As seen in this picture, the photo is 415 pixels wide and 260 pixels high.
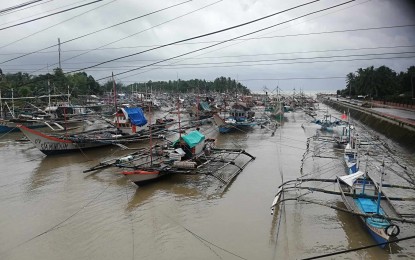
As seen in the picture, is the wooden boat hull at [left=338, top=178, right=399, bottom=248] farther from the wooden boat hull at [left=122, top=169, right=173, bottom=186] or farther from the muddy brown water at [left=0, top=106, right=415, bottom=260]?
the wooden boat hull at [left=122, top=169, right=173, bottom=186]

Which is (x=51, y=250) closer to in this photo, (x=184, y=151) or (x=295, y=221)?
(x=295, y=221)

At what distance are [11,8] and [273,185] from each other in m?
11.9

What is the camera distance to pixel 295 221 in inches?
422

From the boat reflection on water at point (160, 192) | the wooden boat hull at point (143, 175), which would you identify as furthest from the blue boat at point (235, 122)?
the wooden boat hull at point (143, 175)

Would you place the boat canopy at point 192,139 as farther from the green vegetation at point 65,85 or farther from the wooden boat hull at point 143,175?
the green vegetation at point 65,85

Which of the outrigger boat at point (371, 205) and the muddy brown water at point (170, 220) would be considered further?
the muddy brown water at point (170, 220)

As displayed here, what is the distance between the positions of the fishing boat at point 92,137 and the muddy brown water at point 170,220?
3.58 m

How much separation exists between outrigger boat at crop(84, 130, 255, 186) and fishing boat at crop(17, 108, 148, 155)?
20.0 feet

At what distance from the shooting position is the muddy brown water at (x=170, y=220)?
9047mm

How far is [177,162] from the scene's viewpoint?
14820mm

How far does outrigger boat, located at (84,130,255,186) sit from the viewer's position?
45.9 feet

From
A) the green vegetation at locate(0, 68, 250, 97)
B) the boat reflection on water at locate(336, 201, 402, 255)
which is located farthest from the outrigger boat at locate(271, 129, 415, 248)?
the green vegetation at locate(0, 68, 250, 97)

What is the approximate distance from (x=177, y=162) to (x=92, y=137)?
11110 millimetres

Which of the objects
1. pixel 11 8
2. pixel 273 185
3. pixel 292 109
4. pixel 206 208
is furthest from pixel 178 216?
pixel 292 109
